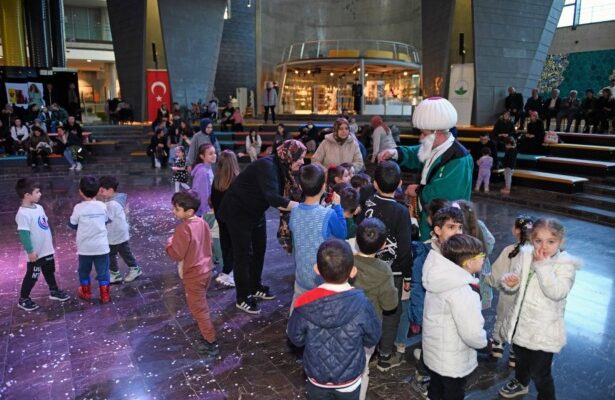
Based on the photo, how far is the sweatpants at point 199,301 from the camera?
3252 millimetres

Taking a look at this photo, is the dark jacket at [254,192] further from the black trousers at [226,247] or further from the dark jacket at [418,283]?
the dark jacket at [418,283]

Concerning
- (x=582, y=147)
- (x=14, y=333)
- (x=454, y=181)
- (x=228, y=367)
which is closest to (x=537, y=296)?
(x=454, y=181)

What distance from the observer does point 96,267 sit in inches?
163

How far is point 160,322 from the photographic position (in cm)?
383

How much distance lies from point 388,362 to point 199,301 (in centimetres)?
142

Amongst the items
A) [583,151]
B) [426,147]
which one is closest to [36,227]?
[426,147]

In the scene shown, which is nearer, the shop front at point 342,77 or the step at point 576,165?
the step at point 576,165

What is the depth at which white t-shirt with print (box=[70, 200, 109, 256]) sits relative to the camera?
3975mm

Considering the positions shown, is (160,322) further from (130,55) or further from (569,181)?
(130,55)

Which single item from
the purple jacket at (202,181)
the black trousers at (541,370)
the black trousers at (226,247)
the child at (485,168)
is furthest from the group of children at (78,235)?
the child at (485,168)

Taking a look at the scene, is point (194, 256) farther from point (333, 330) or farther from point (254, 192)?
point (333, 330)

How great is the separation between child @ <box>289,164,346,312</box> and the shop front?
19.9 metres

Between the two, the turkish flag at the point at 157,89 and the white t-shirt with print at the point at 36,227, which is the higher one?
the turkish flag at the point at 157,89

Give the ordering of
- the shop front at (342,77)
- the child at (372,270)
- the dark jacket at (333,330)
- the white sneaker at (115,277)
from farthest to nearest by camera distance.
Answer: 1. the shop front at (342,77)
2. the white sneaker at (115,277)
3. the child at (372,270)
4. the dark jacket at (333,330)
